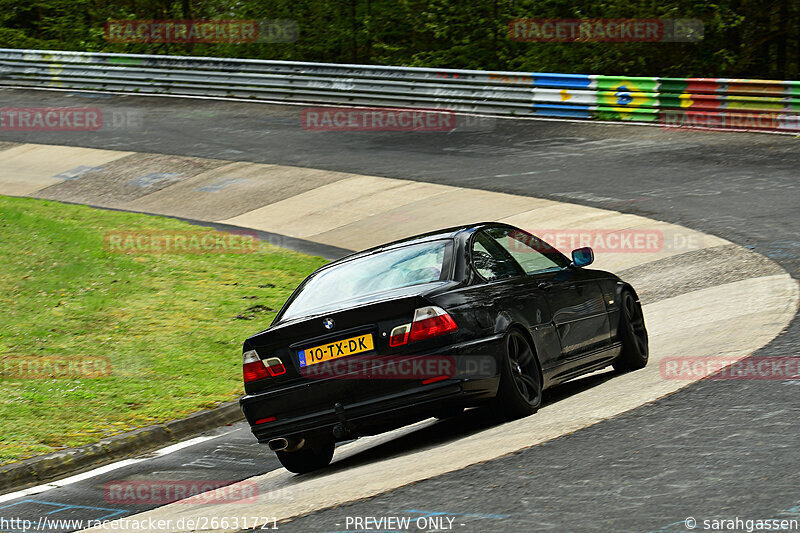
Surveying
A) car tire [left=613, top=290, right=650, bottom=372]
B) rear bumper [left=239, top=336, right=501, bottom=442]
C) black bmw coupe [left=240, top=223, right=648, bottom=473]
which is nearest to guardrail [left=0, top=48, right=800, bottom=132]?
car tire [left=613, top=290, right=650, bottom=372]

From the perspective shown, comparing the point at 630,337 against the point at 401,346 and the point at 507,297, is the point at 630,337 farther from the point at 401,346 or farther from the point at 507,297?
the point at 401,346

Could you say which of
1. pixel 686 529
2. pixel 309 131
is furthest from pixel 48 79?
pixel 686 529

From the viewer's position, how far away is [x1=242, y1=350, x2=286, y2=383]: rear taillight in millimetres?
7022

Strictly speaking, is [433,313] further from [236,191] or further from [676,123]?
[676,123]

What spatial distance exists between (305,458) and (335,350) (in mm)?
963

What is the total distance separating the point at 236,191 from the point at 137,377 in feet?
36.0

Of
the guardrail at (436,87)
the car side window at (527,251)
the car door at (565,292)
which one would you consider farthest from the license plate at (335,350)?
the guardrail at (436,87)

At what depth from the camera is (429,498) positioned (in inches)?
220

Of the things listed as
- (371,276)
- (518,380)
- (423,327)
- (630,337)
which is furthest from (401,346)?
(630,337)

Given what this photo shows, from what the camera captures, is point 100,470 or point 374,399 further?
point 100,470

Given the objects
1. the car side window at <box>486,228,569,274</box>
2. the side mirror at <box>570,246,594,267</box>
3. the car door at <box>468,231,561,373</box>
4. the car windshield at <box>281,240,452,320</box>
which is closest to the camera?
the car door at <box>468,231,561,373</box>

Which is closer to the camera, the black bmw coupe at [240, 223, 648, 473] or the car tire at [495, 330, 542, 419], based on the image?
the black bmw coupe at [240, 223, 648, 473]

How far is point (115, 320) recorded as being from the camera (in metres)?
12.8

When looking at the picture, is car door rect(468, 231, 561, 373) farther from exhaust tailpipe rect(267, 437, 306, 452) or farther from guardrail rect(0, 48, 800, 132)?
guardrail rect(0, 48, 800, 132)
